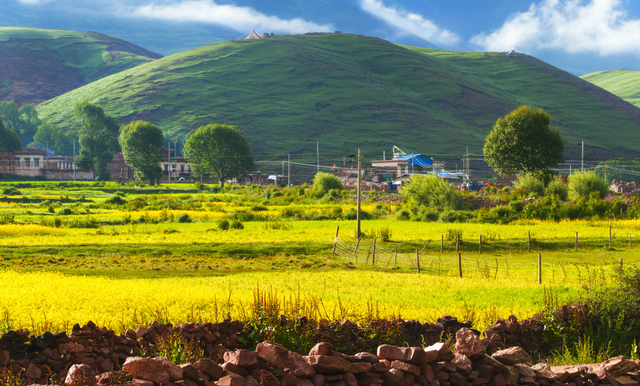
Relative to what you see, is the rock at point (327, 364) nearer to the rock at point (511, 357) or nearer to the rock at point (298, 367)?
the rock at point (298, 367)

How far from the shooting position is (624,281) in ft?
39.9

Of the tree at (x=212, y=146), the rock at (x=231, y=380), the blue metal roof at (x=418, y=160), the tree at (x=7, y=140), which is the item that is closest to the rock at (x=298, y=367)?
the rock at (x=231, y=380)

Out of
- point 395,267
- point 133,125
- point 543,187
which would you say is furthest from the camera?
point 133,125

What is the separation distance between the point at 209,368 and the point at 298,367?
1.07m

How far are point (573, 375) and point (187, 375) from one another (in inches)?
217

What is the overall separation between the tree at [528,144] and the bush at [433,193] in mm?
Result: 25357

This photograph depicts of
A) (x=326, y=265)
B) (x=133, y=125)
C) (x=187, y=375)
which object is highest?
(x=133, y=125)

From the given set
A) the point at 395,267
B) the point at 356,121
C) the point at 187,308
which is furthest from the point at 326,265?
the point at 356,121

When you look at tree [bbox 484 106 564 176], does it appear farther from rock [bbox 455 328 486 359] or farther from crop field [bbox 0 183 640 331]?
rock [bbox 455 328 486 359]

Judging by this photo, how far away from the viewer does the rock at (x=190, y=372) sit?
246 inches

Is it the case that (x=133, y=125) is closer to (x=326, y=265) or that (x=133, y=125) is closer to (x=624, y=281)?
(x=326, y=265)

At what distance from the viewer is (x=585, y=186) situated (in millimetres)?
64938

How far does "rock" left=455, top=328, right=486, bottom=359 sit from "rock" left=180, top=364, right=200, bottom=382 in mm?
3957

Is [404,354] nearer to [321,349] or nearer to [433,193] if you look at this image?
[321,349]
